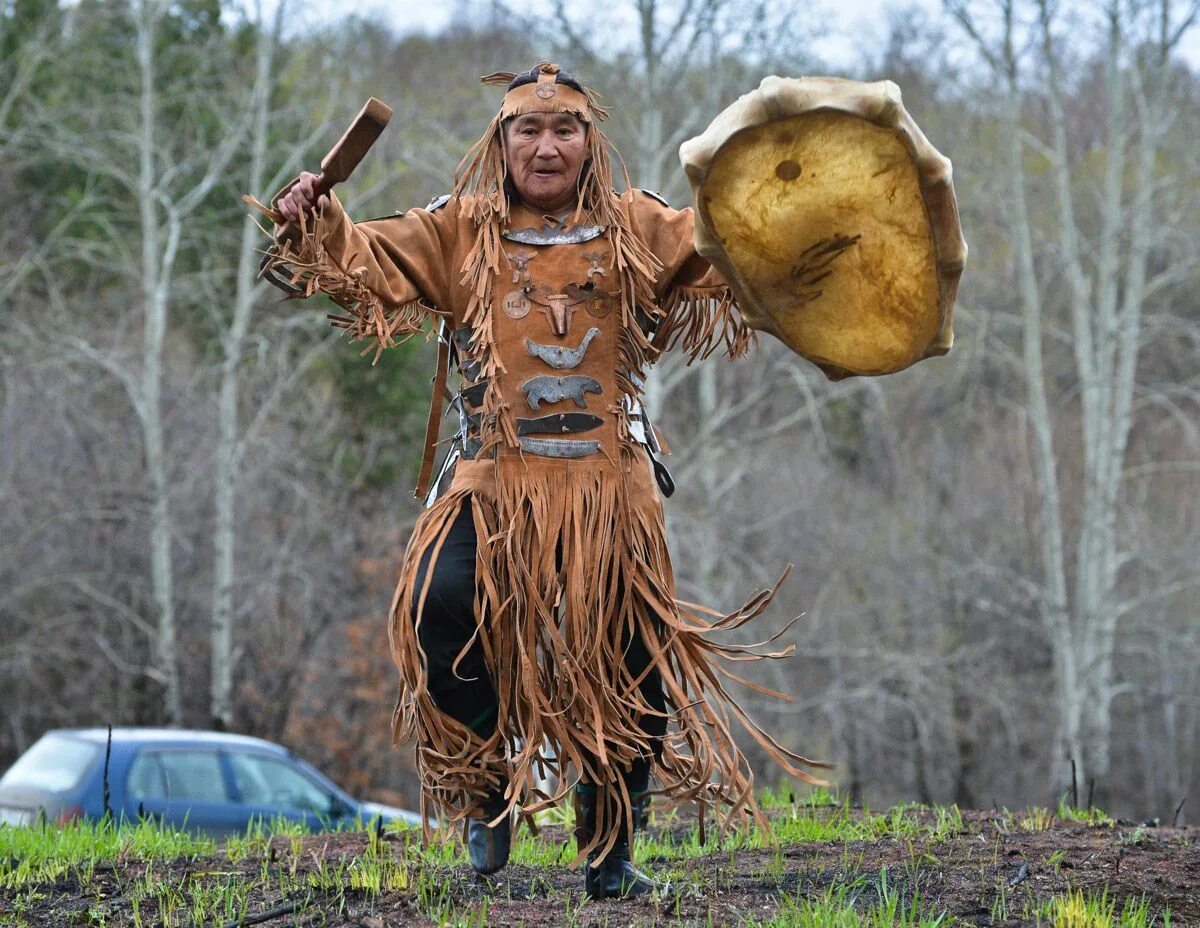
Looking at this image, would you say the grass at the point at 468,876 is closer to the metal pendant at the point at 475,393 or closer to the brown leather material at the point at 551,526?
the brown leather material at the point at 551,526

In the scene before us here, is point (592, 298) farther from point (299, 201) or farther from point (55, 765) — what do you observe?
point (55, 765)

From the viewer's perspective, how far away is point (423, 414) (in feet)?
76.1

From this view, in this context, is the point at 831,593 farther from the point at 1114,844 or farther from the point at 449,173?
the point at 1114,844

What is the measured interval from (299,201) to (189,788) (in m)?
6.99

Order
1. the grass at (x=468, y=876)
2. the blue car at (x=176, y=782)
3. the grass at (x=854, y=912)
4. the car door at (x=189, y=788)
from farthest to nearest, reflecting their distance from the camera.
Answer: the car door at (x=189, y=788) → the blue car at (x=176, y=782) → the grass at (x=468, y=876) → the grass at (x=854, y=912)

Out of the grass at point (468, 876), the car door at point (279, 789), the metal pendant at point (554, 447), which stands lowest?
the car door at point (279, 789)

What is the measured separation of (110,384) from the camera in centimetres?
2067

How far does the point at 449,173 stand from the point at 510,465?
13488 millimetres

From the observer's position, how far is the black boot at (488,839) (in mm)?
3926

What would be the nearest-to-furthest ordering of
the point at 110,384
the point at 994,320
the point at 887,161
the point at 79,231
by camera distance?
the point at 887,161 < the point at 994,320 < the point at 110,384 < the point at 79,231

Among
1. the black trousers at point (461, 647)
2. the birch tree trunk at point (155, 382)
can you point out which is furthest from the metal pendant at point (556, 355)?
the birch tree trunk at point (155, 382)

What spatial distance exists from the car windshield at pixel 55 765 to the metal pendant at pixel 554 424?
616 cm

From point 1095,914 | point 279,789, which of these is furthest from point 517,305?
point 279,789

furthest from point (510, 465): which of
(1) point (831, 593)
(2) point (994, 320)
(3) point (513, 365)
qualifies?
(1) point (831, 593)
